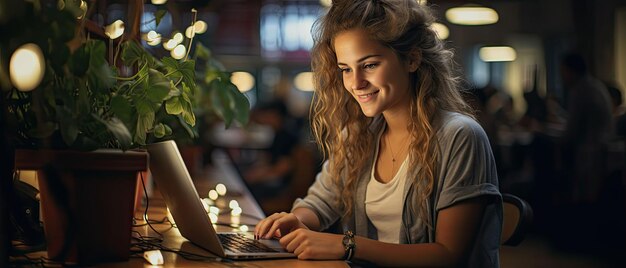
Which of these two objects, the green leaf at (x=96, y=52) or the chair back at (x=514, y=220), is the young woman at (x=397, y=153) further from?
the green leaf at (x=96, y=52)

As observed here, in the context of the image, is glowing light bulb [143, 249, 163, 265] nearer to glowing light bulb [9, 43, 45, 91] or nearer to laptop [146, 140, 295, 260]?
laptop [146, 140, 295, 260]

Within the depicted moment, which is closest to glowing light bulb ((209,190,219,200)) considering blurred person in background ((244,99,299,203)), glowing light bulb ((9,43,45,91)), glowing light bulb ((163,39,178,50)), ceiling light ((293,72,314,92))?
glowing light bulb ((163,39,178,50))

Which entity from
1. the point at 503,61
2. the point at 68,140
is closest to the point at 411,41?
the point at 68,140

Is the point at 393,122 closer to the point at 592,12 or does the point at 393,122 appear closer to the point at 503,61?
the point at 592,12

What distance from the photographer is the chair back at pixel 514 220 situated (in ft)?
7.07

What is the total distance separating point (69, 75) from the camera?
1405mm

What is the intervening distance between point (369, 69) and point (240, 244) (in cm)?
52

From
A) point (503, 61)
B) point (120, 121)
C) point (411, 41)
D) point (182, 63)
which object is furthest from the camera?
point (503, 61)

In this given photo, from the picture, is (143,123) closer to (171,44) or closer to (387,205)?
(171,44)

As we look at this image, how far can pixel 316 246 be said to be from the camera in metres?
1.75

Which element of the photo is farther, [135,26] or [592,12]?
[592,12]

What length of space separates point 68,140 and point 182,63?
0.50 metres

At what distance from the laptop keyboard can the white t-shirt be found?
0.35 meters

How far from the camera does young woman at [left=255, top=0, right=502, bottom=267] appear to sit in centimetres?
195
